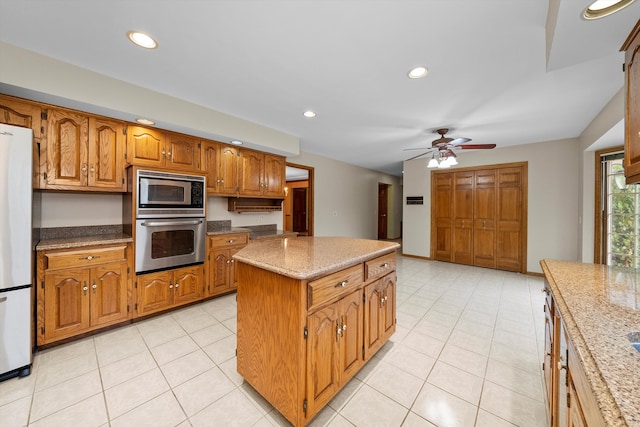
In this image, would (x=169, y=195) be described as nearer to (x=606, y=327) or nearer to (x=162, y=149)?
(x=162, y=149)

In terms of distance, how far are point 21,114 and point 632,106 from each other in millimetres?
4232

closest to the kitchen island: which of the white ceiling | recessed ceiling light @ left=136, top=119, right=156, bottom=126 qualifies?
the white ceiling

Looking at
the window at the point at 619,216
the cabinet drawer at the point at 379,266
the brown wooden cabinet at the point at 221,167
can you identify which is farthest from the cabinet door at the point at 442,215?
the brown wooden cabinet at the point at 221,167

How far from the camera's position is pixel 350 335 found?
5.37 ft

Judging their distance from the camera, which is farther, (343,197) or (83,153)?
(343,197)

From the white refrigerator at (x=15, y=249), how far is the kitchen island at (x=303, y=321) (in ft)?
5.29

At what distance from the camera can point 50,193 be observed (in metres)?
2.38

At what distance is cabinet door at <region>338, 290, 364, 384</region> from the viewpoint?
1.55m

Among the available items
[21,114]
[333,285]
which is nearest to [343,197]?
[333,285]

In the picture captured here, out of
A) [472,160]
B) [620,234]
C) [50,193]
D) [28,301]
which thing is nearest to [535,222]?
[620,234]

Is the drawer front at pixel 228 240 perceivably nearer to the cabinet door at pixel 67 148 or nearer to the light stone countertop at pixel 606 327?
the cabinet door at pixel 67 148

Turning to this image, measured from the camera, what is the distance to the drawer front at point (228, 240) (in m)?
3.12

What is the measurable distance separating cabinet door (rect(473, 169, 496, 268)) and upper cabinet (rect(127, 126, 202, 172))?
17.0ft

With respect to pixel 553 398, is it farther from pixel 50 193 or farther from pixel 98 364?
pixel 50 193
